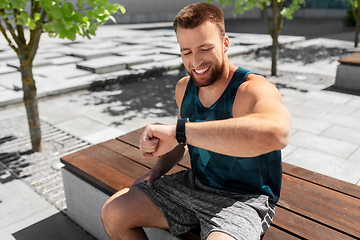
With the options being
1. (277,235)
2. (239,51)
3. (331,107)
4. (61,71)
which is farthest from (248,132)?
(239,51)

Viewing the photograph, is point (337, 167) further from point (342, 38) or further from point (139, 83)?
point (342, 38)

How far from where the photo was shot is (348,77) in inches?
334

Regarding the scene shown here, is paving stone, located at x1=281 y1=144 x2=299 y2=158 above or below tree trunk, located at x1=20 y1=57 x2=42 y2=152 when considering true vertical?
below

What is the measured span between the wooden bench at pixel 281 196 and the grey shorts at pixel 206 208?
0.41 feet

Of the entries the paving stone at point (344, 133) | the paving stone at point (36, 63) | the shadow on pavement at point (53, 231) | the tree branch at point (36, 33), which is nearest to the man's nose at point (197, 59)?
the shadow on pavement at point (53, 231)

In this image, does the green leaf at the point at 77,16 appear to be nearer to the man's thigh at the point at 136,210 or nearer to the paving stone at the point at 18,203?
the paving stone at the point at 18,203

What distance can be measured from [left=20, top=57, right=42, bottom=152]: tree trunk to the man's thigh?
3.30 meters

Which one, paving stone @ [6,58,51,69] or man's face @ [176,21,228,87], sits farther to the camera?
paving stone @ [6,58,51,69]

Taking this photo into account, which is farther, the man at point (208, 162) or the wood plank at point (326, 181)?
the wood plank at point (326, 181)

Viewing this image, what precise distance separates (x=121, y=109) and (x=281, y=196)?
17.6ft

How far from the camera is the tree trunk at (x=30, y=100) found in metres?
4.81

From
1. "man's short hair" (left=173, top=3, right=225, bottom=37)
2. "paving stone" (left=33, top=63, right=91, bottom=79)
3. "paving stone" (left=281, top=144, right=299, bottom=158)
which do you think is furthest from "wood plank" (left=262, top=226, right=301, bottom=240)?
"paving stone" (left=33, top=63, right=91, bottom=79)

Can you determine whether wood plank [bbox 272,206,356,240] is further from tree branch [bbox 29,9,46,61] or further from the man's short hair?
tree branch [bbox 29,9,46,61]

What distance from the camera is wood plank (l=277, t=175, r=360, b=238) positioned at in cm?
226
